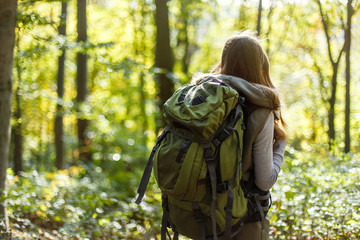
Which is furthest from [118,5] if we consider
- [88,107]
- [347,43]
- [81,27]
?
[347,43]

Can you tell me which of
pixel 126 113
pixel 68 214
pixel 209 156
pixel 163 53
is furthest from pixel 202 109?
pixel 126 113

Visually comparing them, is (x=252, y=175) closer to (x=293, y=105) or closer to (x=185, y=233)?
(x=185, y=233)

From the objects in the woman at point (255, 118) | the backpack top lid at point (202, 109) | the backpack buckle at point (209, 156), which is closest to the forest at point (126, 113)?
the woman at point (255, 118)

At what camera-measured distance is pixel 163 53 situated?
22.5 ft

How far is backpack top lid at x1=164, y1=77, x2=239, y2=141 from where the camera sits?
196cm

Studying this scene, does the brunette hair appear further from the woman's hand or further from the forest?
the forest

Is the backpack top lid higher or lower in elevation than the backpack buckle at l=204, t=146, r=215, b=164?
higher

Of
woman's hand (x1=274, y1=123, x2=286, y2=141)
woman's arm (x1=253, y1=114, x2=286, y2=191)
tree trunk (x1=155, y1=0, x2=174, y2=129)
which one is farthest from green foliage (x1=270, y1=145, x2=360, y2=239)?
tree trunk (x1=155, y1=0, x2=174, y2=129)

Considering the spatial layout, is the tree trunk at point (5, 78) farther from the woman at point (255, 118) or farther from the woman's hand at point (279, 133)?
the woman's hand at point (279, 133)

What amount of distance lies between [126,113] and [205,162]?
16276 mm

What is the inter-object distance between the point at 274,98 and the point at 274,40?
13.1 m

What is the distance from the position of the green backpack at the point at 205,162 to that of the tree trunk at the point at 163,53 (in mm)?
4331

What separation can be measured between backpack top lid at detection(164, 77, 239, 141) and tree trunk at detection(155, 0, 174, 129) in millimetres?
4256

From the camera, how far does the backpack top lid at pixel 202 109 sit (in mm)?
1965
